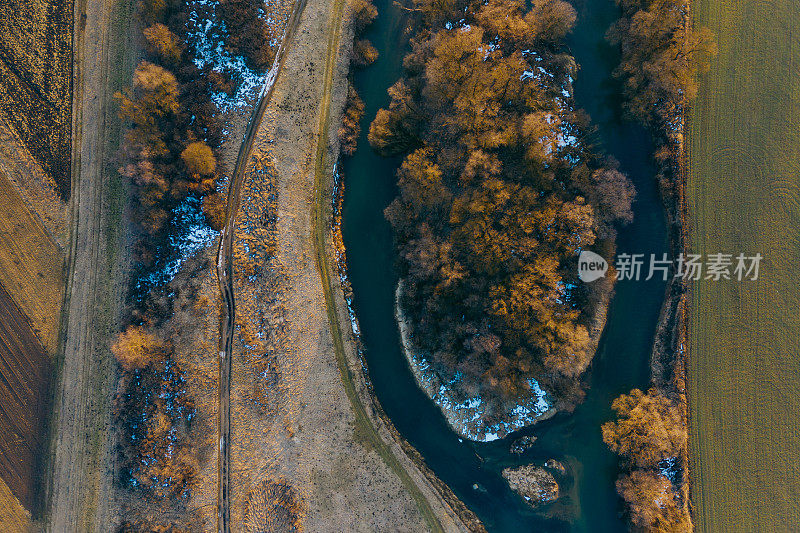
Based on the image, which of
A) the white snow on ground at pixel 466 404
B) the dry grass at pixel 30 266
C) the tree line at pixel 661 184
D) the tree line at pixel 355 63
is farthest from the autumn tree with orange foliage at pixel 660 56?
the dry grass at pixel 30 266

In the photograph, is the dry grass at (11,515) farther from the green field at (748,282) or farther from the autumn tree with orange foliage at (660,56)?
the autumn tree with orange foliage at (660,56)

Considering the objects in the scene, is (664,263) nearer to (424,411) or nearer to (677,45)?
(677,45)

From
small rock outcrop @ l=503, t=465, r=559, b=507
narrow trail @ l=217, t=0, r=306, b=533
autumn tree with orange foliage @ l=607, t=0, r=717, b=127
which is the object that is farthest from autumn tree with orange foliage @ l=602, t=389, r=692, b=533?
narrow trail @ l=217, t=0, r=306, b=533

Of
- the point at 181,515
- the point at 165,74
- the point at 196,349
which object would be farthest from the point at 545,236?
the point at 181,515

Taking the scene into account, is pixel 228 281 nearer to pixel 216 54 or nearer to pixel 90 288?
pixel 90 288

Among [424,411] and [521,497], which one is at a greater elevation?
[424,411]

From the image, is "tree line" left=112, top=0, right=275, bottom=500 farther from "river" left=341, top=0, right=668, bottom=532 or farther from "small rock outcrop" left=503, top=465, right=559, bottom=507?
"small rock outcrop" left=503, top=465, right=559, bottom=507
